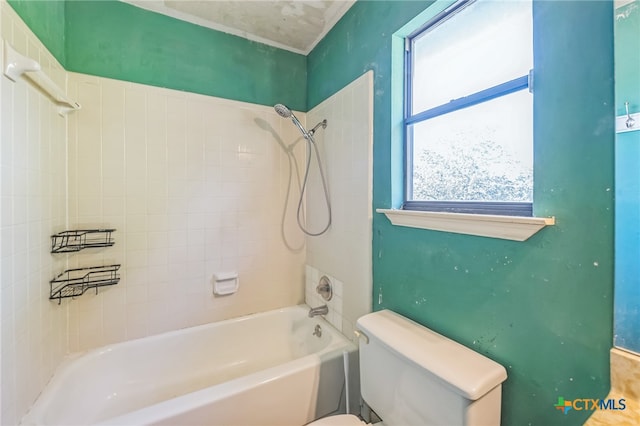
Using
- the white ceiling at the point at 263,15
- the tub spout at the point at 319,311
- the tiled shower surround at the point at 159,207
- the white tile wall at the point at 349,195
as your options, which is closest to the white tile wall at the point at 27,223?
the tiled shower surround at the point at 159,207

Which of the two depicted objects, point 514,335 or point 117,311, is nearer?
point 514,335

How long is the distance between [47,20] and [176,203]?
3.37 feet

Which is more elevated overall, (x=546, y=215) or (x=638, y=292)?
(x=546, y=215)

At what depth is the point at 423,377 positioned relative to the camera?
2.90 ft

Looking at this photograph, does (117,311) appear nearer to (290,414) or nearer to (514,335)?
(290,414)

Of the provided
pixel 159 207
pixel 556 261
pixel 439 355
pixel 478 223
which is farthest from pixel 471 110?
pixel 159 207

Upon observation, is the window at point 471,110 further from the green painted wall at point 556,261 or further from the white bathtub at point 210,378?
the white bathtub at point 210,378

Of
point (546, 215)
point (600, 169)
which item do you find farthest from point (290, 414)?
point (600, 169)

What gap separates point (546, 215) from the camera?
75cm

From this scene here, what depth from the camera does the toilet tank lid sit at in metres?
0.78

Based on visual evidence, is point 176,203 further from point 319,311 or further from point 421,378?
point 421,378

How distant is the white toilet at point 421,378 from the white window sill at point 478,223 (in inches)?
16.7

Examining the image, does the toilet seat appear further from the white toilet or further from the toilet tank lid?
the toilet tank lid

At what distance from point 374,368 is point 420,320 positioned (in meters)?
0.28
